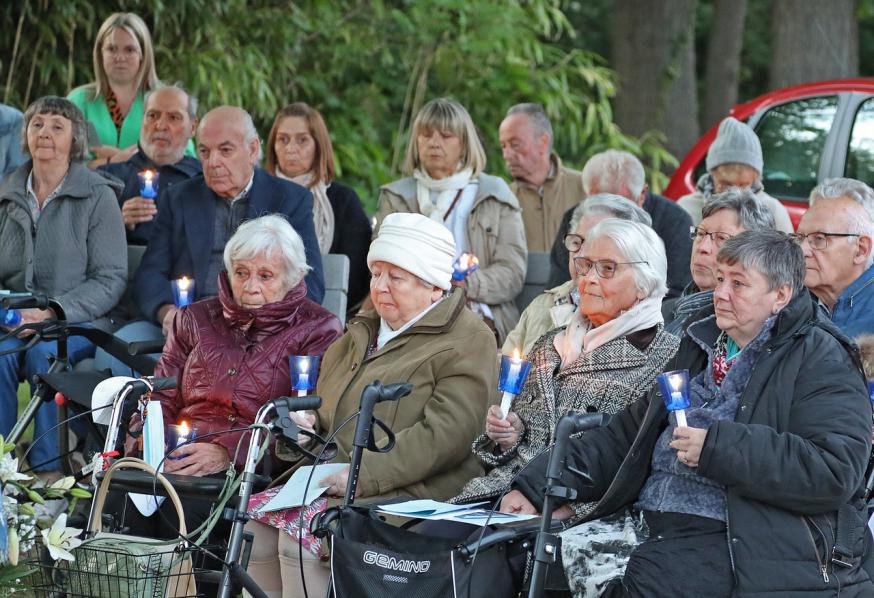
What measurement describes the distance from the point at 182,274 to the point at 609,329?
8.47 ft

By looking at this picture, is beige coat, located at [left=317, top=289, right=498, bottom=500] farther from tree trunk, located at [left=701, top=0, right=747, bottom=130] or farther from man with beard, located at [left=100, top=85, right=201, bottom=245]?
tree trunk, located at [left=701, top=0, right=747, bottom=130]

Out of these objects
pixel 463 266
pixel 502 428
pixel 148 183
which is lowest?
pixel 502 428

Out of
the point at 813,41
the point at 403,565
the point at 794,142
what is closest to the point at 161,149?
the point at 794,142

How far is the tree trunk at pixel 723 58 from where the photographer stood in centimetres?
1462

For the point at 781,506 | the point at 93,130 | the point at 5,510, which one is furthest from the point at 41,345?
the point at 781,506

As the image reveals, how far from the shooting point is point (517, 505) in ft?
14.2

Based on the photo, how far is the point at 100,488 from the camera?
13.9 feet

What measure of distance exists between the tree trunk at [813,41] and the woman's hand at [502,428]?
29.8 ft

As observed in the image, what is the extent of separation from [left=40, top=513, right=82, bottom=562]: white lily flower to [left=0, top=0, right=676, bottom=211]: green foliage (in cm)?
646

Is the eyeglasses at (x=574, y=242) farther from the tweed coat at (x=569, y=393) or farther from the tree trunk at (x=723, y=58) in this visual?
the tree trunk at (x=723, y=58)

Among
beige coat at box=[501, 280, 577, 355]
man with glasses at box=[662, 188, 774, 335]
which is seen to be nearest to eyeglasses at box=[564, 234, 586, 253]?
beige coat at box=[501, 280, 577, 355]

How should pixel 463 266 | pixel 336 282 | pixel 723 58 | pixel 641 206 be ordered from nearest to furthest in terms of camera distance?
1. pixel 463 266
2. pixel 336 282
3. pixel 641 206
4. pixel 723 58

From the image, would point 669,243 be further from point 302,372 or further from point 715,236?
point 302,372

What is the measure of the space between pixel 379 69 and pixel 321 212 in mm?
5084
